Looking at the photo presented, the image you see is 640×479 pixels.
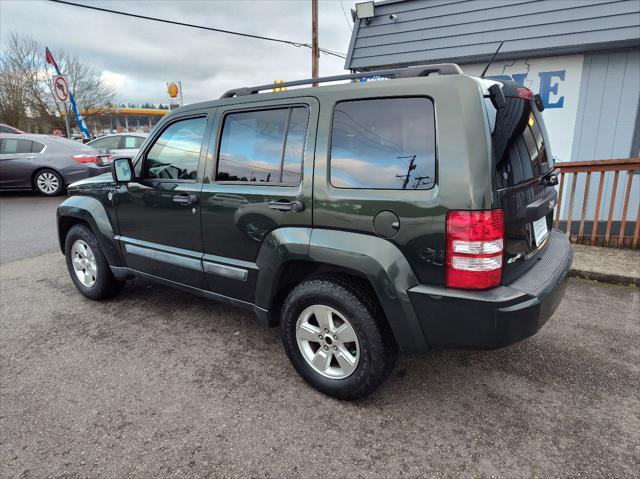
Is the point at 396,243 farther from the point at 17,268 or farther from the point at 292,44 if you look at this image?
the point at 292,44

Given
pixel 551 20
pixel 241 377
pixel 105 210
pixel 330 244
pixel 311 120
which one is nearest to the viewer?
pixel 330 244

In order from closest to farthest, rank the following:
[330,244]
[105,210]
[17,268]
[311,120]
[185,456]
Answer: [185,456] → [330,244] → [311,120] → [105,210] → [17,268]

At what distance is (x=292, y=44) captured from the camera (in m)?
16.6

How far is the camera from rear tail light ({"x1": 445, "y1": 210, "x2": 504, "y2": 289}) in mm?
1912

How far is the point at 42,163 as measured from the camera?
1008cm

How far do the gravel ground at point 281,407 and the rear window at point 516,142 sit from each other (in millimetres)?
1326

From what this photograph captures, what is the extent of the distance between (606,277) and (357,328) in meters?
3.45

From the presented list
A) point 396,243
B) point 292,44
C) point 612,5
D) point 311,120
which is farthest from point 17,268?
point 292,44

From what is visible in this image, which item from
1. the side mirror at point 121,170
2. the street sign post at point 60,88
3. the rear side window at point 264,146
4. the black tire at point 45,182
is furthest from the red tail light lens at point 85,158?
the rear side window at point 264,146

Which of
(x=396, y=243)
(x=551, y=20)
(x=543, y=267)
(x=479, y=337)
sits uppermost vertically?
(x=551, y=20)

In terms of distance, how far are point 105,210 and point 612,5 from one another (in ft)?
21.3

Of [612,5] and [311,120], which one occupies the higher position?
[612,5]

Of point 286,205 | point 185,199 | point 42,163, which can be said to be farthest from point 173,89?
point 286,205

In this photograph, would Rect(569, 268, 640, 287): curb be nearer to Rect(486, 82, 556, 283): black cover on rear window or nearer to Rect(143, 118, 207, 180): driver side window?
Rect(486, 82, 556, 283): black cover on rear window
